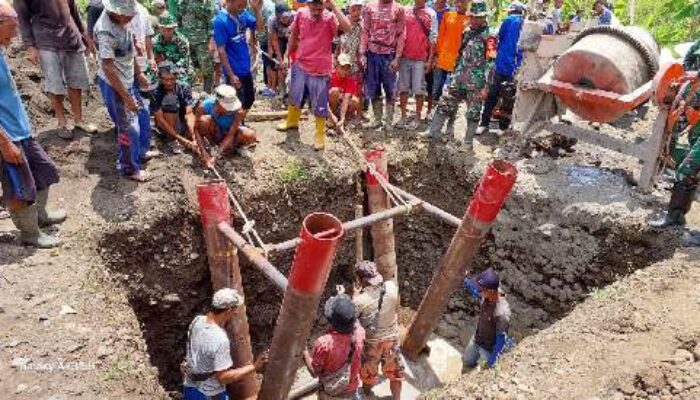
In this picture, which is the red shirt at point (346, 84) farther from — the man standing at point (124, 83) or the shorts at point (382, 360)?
the shorts at point (382, 360)

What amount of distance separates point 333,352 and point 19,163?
320 centimetres

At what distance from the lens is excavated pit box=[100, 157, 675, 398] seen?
6.46 metres

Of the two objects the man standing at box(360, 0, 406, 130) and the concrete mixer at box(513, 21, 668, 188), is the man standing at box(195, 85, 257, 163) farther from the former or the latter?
the concrete mixer at box(513, 21, 668, 188)

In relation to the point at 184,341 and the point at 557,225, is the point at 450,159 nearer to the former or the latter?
the point at 557,225

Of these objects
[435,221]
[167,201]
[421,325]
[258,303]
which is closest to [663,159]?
[435,221]

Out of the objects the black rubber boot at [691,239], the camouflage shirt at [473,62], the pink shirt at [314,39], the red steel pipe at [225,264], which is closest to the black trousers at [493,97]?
the camouflage shirt at [473,62]

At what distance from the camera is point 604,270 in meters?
6.66

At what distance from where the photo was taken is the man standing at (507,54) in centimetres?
774

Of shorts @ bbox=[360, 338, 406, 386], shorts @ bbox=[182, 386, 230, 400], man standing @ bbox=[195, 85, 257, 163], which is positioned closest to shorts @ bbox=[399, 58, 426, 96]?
man standing @ bbox=[195, 85, 257, 163]

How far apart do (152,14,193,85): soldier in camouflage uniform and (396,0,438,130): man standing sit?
3023 mm

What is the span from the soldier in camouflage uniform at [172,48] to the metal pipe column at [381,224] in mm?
2565

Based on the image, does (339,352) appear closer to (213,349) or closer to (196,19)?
(213,349)

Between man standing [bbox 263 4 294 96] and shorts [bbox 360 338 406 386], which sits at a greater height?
man standing [bbox 263 4 294 96]

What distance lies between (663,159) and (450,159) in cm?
265
